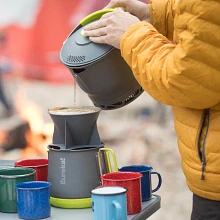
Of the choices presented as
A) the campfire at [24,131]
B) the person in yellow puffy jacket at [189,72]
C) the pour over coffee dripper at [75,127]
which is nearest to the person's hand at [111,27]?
the person in yellow puffy jacket at [189,72]

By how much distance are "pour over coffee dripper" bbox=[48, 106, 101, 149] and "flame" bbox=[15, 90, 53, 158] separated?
2.04m

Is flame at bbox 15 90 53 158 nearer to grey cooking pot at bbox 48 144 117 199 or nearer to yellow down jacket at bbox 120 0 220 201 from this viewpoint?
grey cooking pot at bbox 48 144 117 199

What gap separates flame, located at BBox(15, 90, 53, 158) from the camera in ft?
11.9

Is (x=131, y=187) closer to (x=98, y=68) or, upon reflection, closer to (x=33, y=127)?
(x=98, y=68)

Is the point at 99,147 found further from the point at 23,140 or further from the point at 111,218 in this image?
the point at 23,140

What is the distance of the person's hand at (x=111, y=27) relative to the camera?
1487 millimetres

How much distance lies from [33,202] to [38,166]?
0.66ft

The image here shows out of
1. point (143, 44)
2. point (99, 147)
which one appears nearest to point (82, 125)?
point (99, 147)

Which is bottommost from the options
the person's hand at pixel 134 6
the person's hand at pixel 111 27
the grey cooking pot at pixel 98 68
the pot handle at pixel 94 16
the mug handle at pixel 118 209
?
the mug handle at pixel 118 209

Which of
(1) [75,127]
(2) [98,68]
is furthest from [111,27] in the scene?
(1) [75,127]

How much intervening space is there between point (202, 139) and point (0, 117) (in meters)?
2.43

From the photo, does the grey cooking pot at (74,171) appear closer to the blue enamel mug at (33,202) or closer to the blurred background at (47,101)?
the blue enamel mug at (33,202)

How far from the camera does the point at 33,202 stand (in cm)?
141

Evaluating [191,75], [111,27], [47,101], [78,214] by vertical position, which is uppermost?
[111,27]
